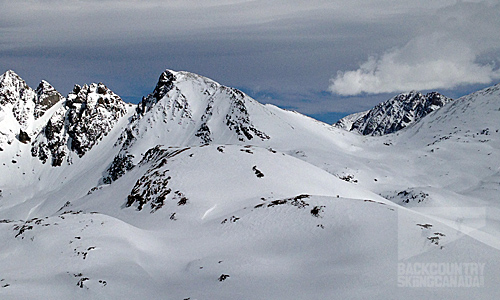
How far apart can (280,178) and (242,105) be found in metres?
138

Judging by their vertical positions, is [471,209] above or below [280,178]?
above

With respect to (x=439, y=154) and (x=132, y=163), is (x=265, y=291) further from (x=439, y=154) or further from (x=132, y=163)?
(x=132, y=163)

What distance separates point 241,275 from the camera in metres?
14.9

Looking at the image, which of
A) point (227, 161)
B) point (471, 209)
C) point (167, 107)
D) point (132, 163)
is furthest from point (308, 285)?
point (167, 107)

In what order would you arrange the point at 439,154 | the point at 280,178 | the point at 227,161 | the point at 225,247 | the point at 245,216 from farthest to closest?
the point at 439,154 < the point at 227,161 < the point at 280,178 < the point at 245,216 < the point at 225,247

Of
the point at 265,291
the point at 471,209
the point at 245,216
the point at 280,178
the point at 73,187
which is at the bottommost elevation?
the point at 265,291
